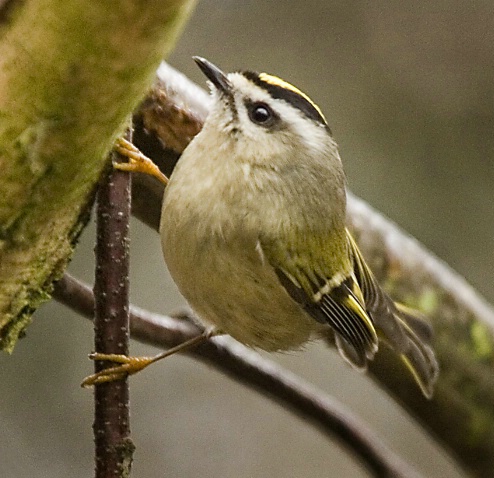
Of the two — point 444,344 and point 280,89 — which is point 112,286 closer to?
point 280,89

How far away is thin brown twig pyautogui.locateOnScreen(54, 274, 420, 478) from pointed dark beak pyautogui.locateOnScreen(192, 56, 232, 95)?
1.58 feet

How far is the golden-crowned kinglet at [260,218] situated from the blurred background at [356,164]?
190 centimetres

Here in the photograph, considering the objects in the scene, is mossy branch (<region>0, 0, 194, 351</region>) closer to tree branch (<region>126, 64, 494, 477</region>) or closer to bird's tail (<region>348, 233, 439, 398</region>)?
bird's tail (<region>348, 233, 439, 398</region>)

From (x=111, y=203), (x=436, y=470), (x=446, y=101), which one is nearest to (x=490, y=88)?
(x=446, y=101)

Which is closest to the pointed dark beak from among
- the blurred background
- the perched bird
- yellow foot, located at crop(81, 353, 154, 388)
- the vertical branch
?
the perched bird

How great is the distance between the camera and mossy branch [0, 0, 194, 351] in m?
0.62

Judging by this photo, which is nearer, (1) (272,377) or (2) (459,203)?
(1) (272,377)

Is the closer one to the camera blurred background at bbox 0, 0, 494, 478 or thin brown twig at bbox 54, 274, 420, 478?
thin brown twig at bbox 54, 274, 420, 478

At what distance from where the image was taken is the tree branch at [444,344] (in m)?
1.77

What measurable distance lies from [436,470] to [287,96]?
2777 millimetres

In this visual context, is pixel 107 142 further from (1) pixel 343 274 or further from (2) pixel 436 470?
(2) pixel 436 470

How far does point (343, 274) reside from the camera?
1351mm

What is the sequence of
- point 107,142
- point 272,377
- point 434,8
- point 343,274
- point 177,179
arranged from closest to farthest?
point 107,142
point 177,179
point 343,274
point 272,377
point 434,8

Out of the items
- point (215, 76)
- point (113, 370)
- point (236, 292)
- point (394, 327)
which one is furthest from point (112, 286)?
point (394, 327)
